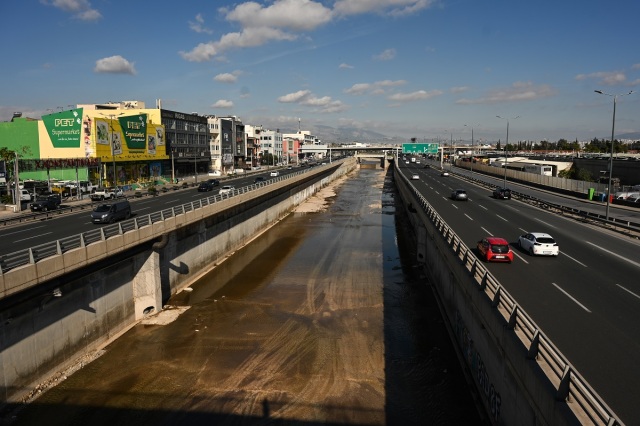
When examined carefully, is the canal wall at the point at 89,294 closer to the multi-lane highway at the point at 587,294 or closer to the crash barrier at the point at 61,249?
the crash barrier at the point at 61,249

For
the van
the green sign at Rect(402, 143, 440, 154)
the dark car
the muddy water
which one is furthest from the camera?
the green sign at Rect(402, 143, 440, 154)

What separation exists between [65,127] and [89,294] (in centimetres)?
6432

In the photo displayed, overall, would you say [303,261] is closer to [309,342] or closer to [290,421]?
[309,342]

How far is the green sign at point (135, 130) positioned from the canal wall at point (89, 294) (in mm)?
52740

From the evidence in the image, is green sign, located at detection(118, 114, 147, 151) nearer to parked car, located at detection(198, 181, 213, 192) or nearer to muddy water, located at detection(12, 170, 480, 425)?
parked car, located at detection(198, 181, 213, 192)

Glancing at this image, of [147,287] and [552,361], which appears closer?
[552,361]

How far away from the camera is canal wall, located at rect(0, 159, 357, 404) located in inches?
723

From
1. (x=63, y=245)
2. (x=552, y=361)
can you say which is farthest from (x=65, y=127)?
(x=552, y=361)

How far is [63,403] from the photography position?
18.5 meters

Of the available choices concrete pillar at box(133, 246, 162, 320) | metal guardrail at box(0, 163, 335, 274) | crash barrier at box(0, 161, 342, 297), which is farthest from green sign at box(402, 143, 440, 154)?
concrete pillar at box(133, 246, 162, 320)

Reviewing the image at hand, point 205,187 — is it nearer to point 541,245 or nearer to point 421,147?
point 541,245

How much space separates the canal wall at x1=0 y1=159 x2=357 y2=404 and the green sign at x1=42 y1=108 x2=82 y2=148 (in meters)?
48.5

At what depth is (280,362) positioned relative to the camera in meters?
22.3

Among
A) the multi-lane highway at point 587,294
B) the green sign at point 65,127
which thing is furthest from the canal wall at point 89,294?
the green sign at point 65,127
